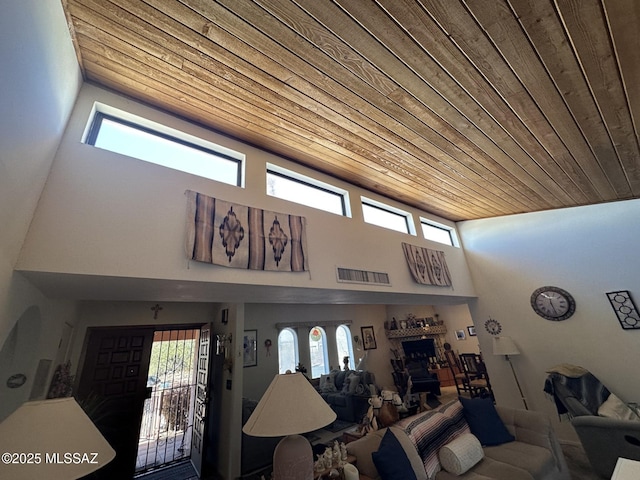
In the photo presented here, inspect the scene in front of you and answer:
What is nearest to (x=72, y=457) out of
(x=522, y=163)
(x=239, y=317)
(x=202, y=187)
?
(x=202, y=187)

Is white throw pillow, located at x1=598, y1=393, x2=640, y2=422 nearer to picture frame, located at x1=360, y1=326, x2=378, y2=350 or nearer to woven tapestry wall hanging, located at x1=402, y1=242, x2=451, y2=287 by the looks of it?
woven tapestry wall hanging, located at x1=402, y1=242, x2=451, y2=287

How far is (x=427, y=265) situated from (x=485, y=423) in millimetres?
2083

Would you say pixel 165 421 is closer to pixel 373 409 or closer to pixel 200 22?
pixel 373 409

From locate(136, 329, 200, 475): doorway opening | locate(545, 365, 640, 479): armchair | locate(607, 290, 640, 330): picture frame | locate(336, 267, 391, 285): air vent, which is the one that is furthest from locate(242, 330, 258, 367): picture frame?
locate(607, 290, 640, 330): picture frame

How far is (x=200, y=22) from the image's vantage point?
5.28ft

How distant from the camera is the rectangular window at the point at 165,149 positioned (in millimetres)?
2180

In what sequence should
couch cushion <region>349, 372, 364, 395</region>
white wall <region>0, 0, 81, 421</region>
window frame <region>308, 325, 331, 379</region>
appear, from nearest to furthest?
white wall <region>0, 0, 81, 421</region> < couch cushion <region>349, 372, 364, 395</region> < window frame <region>308, 325, 331, 379</region>

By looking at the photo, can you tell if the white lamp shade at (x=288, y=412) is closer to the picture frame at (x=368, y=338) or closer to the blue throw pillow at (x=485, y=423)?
the blue throw pillow at (x=485, y=423)

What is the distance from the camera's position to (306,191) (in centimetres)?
330

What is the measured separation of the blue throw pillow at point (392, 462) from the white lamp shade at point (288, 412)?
89cm

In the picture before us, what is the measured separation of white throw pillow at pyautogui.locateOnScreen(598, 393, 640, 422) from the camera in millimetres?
3078

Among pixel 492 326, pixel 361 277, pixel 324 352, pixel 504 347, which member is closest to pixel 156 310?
pixel 361 277

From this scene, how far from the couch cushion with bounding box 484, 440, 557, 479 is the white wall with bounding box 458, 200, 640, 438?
2.00 m

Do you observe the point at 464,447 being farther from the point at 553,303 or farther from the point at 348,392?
the point at 348,392
